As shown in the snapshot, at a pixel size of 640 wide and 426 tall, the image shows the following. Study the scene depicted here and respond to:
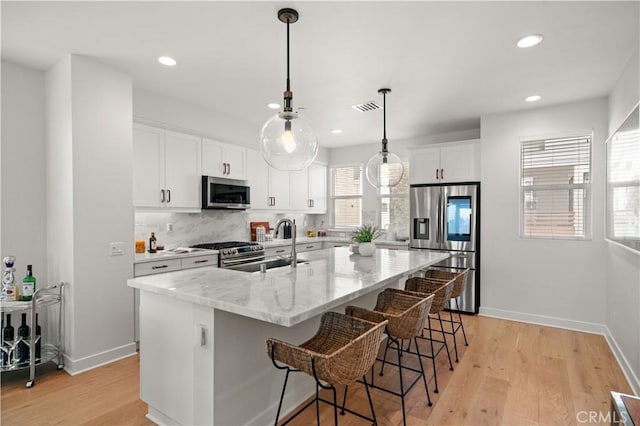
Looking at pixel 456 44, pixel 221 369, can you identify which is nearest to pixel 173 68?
pixel 456 44

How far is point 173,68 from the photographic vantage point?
10.1 feet

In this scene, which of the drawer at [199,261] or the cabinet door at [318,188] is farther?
the cabinet door at [318,188]

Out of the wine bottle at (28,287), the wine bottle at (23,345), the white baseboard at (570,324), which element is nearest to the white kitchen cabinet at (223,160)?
the wine bottle at (28,287)

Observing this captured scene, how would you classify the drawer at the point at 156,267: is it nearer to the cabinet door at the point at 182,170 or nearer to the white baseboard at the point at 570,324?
the cabinet door at the point at 182,170

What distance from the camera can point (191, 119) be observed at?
13.6 ft

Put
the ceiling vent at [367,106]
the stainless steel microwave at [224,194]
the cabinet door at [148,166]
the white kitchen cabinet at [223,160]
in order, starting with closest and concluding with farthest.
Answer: the cabinet door at [148,166], the ceiling vent at [367,106], the stainless steel microwave at [224,194], the white kitchen cabinet at [223,160]

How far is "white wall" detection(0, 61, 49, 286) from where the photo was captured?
2887 mm

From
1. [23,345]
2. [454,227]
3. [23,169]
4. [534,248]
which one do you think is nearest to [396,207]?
[454,227]

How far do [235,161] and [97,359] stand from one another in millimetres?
2717

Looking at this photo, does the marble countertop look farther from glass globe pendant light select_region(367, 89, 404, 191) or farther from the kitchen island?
glass globe pendant light select_region(367, 89, 404, 191)

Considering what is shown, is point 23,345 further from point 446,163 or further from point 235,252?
point 446,163

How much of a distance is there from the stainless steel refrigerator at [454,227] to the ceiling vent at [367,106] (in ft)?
4.75

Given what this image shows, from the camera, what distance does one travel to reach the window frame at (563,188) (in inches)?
151

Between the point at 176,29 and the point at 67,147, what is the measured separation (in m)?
1.40
